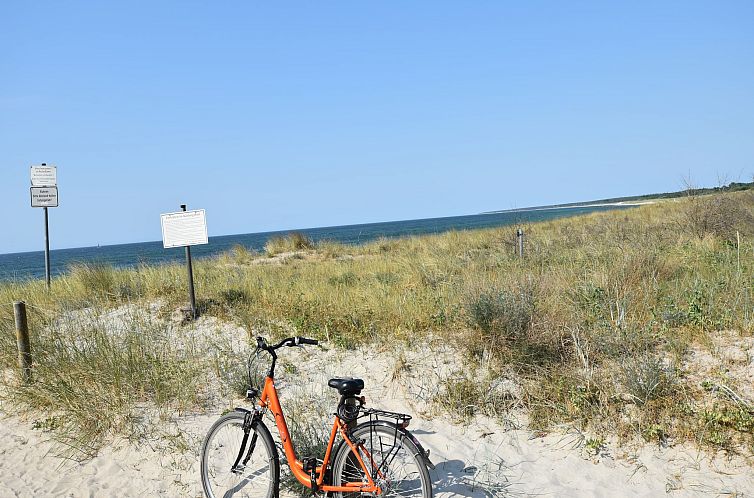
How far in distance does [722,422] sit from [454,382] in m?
2.44

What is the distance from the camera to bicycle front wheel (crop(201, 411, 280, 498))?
3.97 meters

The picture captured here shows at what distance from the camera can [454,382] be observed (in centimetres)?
583

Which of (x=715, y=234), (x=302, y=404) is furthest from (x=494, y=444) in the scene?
(x=715, y=234)

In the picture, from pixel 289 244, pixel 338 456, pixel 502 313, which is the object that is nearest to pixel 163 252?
pixel 289 244

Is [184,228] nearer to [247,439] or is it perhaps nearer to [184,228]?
[184,228]

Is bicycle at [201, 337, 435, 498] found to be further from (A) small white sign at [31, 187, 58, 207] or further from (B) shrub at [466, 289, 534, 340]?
(A) small white sign at [31, 187, 58, 207]

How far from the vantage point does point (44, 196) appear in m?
12.2

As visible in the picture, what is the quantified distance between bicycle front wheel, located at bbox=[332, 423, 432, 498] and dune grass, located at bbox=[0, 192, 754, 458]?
6.40ft

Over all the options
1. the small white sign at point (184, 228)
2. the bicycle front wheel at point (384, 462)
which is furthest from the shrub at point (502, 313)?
the small white sign at point (184, 228)

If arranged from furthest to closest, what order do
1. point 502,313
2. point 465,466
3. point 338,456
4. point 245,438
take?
point 502,313 → point 465,466 → point 245,438 → point 338,456

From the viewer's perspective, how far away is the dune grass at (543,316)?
5.13m

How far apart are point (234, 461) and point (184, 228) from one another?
5004mm

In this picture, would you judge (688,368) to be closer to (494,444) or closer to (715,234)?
(494,444)

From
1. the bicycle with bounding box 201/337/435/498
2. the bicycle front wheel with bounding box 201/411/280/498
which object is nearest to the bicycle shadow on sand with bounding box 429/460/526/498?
the bicycle with bounding box 201/337/435/498
